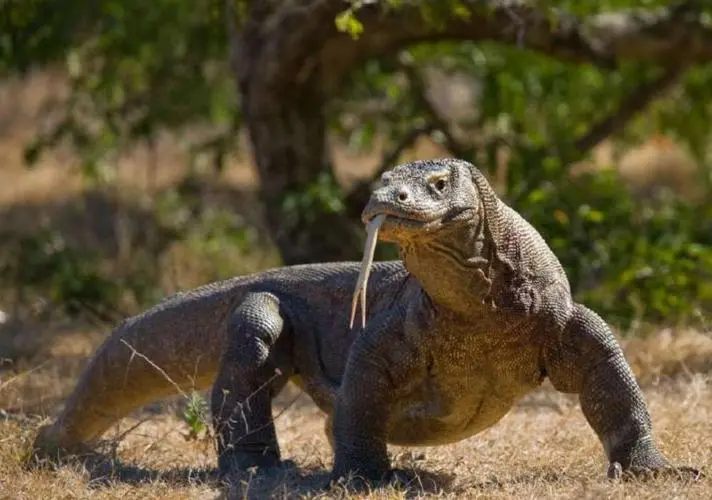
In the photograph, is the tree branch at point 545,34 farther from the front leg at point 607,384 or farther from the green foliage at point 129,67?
the front leg at point 607,384

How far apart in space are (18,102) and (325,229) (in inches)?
592

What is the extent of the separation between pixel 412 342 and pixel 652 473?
807mm

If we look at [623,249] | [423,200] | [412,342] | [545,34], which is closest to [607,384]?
[412,342]

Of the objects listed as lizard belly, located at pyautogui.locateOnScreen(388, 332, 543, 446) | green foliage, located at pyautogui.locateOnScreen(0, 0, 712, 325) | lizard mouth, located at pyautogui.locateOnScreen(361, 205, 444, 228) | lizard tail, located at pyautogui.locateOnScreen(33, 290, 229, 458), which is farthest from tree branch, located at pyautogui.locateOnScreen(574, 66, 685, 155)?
lizard mouth, located at pyautogui.locateOnScreen(361, 205, 444, 228)

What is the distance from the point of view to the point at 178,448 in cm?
599

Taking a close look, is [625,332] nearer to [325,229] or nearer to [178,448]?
[325,229]

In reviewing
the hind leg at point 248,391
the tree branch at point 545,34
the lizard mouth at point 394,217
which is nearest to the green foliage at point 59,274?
the tree branch at point 545,34

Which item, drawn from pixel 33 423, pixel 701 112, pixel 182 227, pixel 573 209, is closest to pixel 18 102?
pixel 182 227

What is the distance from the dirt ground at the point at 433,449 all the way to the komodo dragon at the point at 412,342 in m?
0.15

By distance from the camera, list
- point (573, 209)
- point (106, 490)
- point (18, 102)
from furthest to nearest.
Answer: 1. point (18, 102)
2. point (573, 209)
3. point (106, 490)

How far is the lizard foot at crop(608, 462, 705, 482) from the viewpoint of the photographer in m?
4.80

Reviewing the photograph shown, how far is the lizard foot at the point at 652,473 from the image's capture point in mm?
4801

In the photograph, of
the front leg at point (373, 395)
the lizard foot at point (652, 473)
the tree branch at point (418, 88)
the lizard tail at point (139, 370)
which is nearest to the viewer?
the lizard foot at point (652, 473)

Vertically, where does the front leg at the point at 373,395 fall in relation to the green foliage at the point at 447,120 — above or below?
above
